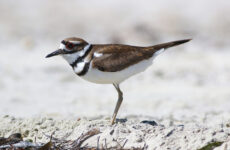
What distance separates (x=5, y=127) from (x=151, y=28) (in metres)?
7.45

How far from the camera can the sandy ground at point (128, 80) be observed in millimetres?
5480

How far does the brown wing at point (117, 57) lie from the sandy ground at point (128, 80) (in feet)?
1.82

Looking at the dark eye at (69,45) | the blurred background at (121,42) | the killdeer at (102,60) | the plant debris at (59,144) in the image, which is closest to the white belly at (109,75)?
the killdeer at (102,60)

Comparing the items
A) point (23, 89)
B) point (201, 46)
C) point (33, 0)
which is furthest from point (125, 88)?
point (33, 0)

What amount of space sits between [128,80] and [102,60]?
14.4 feet

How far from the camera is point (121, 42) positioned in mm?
12125

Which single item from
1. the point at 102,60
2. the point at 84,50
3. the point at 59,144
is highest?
the point at 84,50

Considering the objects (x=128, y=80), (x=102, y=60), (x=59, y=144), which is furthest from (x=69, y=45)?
(x=128, y=80)

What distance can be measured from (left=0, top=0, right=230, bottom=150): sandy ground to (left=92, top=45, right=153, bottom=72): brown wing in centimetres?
56

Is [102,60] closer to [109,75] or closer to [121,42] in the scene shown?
[109,75]

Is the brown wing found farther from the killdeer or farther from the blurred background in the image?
the blurred background

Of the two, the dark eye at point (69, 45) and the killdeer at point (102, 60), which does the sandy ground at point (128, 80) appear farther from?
the dark eye at point (69, 45)

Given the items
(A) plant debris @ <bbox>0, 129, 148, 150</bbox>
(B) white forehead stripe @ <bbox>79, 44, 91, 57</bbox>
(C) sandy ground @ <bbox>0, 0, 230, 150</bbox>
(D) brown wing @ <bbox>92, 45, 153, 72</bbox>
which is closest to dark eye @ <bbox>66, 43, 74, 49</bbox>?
(B) white forehead stripe @ <bbox>79, 44, 91, 57</bbox>

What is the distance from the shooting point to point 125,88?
9750 mm
